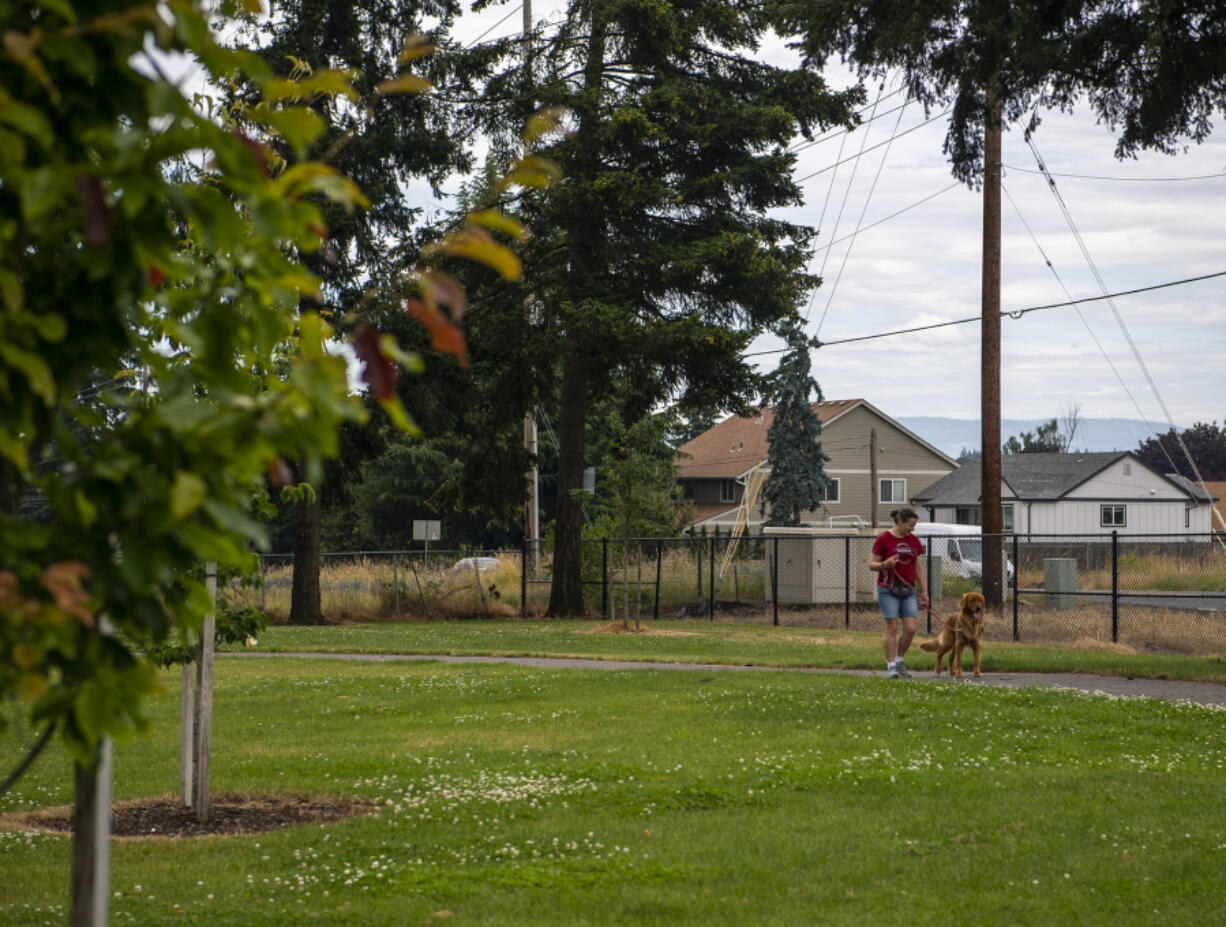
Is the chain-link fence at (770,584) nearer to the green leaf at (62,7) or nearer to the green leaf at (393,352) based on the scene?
the green leaf at (393,352)

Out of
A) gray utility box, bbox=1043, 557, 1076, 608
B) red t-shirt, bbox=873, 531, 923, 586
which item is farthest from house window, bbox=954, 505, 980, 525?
red t-shirt, bbox=873, 531, 923, 586

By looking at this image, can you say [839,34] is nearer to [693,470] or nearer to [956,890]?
[956,890]

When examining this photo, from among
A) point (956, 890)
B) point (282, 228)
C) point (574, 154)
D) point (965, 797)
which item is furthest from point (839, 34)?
point (574, 154)

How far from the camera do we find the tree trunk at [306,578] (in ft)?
101

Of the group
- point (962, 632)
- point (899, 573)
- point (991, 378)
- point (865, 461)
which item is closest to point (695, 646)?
point (962, 632)

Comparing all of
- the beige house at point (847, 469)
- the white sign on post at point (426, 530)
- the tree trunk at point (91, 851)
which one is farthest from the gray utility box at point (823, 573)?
the beige house at point (847, 469)

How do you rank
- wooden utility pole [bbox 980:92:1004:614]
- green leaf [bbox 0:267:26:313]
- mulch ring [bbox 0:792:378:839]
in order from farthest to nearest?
wooden utility pole [bbox 980:92:1004:614]
mulch ring [bbox 0:792:378:839]
green leaf [bbox 0:267:26:313]

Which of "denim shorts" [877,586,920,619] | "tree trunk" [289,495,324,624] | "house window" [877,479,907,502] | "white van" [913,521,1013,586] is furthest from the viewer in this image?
"house window" [877,479,907,502]

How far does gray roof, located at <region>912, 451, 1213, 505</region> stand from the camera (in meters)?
59.0

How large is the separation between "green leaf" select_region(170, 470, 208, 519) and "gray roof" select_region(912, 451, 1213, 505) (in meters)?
58.7

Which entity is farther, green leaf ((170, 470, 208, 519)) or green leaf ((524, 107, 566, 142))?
green leaf ((524, 107, 566, 142))

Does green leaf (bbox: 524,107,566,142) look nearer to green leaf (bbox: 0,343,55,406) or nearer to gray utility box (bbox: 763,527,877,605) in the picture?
green leaf (bbox: 0,343,55,406)

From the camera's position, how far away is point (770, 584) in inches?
1296

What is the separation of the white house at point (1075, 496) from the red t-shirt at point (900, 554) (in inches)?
1768
